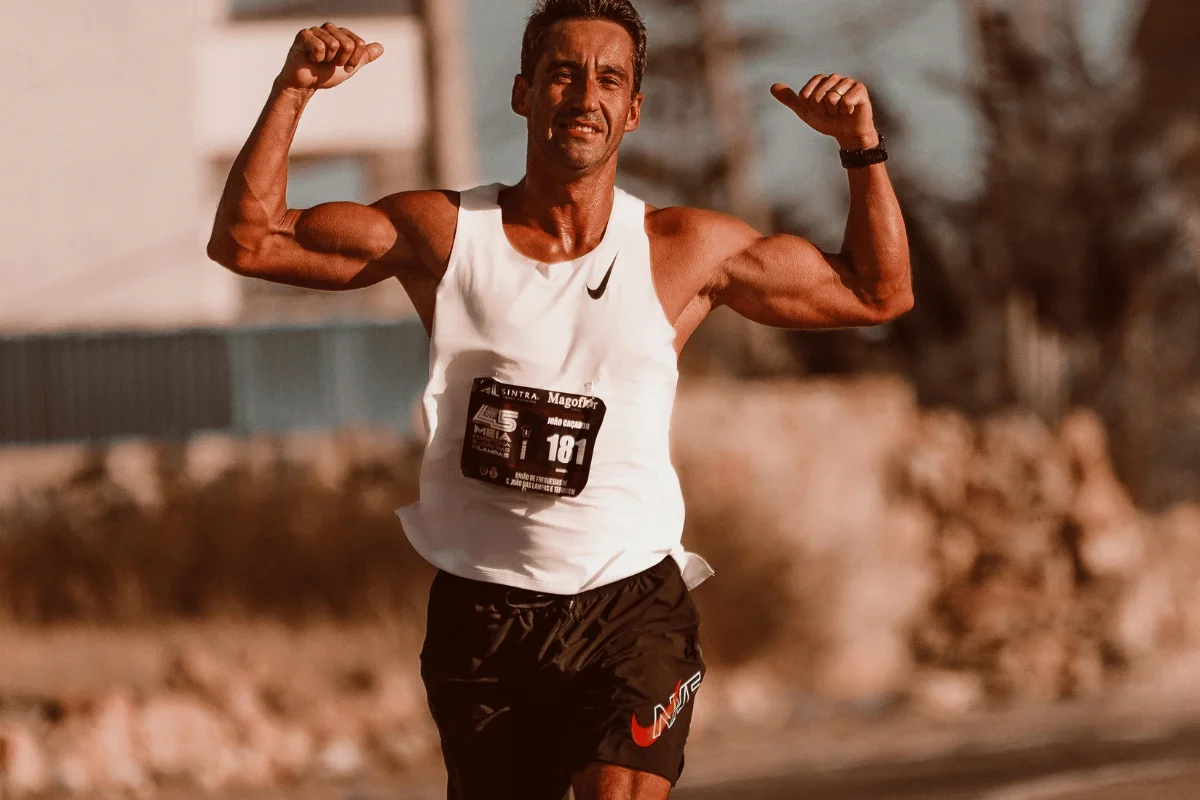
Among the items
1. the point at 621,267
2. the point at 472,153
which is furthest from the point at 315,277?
the point at 472,153

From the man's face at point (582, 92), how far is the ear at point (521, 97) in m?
0.03

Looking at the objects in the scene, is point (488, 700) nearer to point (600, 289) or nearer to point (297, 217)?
point (600, 289)

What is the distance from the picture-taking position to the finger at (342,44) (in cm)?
369

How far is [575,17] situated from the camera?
3.83 meters

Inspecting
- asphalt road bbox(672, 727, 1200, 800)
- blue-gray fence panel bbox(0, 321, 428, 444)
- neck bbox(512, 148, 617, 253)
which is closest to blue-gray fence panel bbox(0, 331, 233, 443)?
blue-gray fence panel bbox(0, 321, 428, 444)

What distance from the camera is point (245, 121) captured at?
17828 millimetres

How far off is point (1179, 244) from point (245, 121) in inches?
358

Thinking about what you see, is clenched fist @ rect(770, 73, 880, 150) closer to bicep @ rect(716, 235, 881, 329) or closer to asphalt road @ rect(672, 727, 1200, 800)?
bicep @ rect(716, 235, 881, 329)

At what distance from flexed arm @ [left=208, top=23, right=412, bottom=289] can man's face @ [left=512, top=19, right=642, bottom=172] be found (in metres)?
0.32

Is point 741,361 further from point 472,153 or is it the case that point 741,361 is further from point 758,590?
point 758,590

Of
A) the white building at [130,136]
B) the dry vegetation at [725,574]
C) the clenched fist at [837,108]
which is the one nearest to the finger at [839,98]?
the clenched fist at [837,108]

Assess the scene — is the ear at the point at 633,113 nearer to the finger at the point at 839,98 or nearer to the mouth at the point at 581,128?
the mouth at the point at 581,128

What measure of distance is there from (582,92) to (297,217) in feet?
1.91

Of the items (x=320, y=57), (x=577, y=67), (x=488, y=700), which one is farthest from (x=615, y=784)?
(x=320, y=57)
